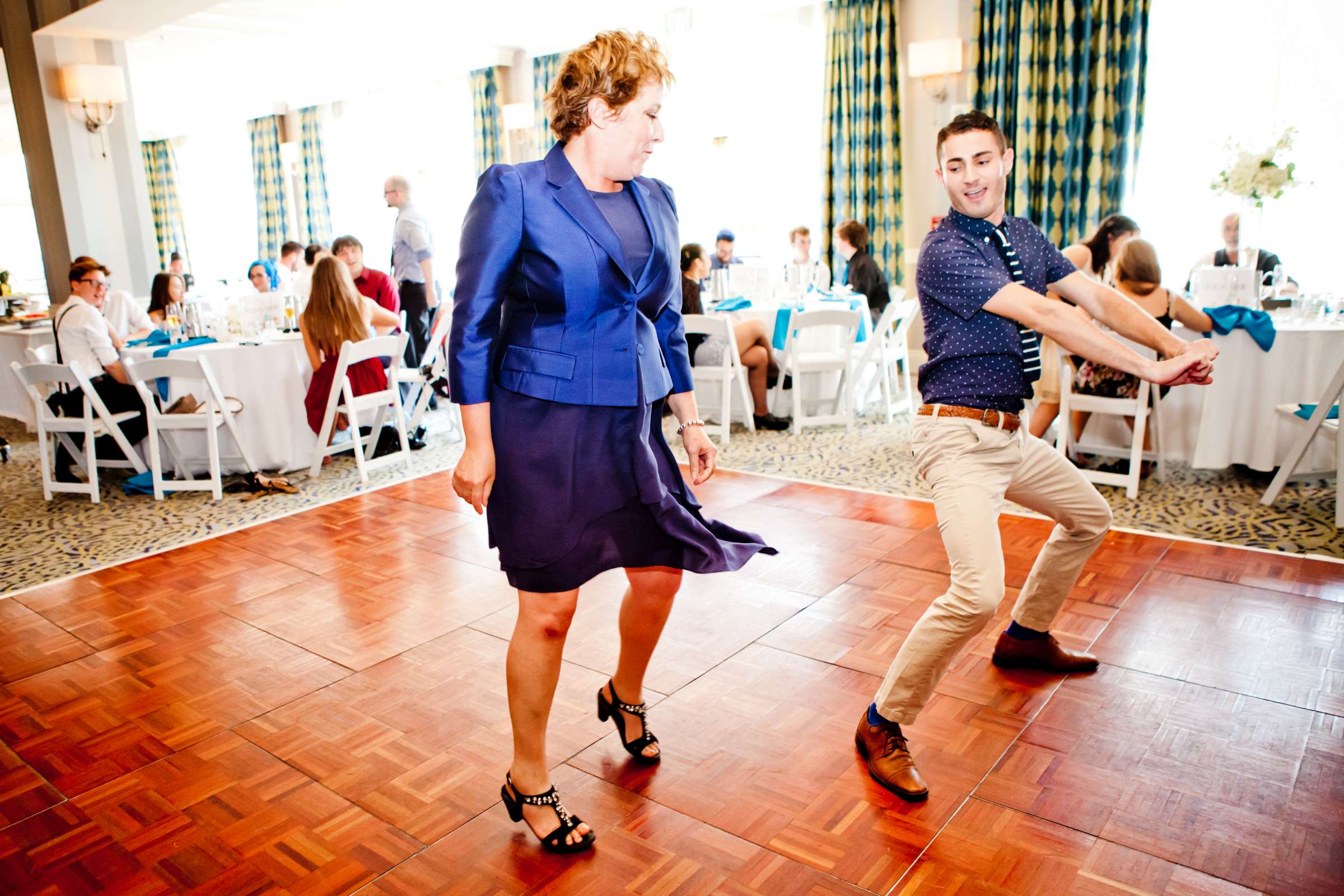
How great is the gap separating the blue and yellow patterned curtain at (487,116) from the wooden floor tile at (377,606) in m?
8.06

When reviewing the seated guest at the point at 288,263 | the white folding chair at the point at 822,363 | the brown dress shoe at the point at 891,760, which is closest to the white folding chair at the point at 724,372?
the white folding chair at the point at 822,363

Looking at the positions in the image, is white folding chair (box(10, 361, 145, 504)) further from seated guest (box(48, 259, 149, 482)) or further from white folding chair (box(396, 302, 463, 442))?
white folding chair (box(396, 302, 463, 442))

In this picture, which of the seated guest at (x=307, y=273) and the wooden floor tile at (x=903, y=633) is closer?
the wooden floor tile at (x=903, y=633)

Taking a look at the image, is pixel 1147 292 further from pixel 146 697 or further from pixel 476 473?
pixel 146 697

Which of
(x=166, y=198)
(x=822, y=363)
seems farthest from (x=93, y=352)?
(x=166, y=198)

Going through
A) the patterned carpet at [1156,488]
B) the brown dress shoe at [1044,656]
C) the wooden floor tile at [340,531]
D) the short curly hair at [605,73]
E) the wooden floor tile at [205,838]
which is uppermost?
the short curly hair at [605,73]

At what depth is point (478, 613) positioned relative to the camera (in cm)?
335

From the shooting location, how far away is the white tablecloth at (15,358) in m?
7.80

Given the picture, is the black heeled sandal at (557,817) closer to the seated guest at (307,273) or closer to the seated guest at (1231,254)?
→ the seated guest at (1231,254)

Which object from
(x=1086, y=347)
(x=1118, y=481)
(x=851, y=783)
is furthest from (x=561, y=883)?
(x=1118, y=481)

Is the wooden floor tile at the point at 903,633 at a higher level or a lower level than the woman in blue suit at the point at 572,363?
lower

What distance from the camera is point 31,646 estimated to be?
325 centimetres

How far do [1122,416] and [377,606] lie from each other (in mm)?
3852

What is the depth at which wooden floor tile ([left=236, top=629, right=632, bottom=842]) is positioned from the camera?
7.35 feet
